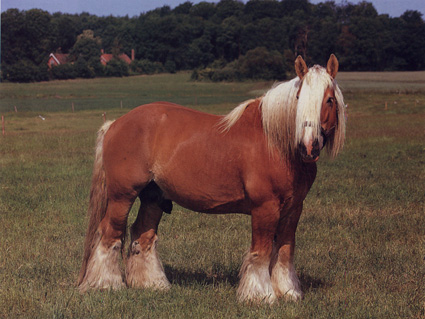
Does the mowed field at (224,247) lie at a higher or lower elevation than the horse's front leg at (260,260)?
lower

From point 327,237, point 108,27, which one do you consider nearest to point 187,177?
point 327,237

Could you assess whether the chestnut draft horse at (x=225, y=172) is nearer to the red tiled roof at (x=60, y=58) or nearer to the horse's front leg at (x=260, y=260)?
the horse's front leg at (x=260, y=260)

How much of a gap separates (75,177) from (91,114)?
81.6ft

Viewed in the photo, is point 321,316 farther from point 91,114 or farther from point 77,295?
point 91,114

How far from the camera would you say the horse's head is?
4344 mm

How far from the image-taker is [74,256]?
22.0 feet

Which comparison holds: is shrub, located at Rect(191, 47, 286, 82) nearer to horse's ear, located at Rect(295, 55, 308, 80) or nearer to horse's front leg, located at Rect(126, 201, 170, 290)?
horse's front leg, located at Rect(126, 201, 170, 290)

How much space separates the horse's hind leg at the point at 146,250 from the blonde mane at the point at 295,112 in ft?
4.45

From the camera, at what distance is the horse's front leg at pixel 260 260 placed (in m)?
4.76

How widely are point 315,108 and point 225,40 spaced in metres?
83.1

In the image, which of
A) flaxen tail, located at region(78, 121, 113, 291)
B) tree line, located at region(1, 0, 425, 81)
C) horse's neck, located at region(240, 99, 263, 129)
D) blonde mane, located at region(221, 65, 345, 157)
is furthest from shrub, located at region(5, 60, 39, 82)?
blonde mane, located at region(221, 65, 345, 157)

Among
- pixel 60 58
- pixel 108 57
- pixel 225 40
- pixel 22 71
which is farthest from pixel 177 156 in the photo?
pixel 225 40

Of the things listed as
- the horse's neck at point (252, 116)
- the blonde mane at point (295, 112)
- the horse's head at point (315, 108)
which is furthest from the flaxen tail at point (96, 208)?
the horse's head at point (315, 108)

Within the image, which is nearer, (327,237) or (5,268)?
(5,268)
